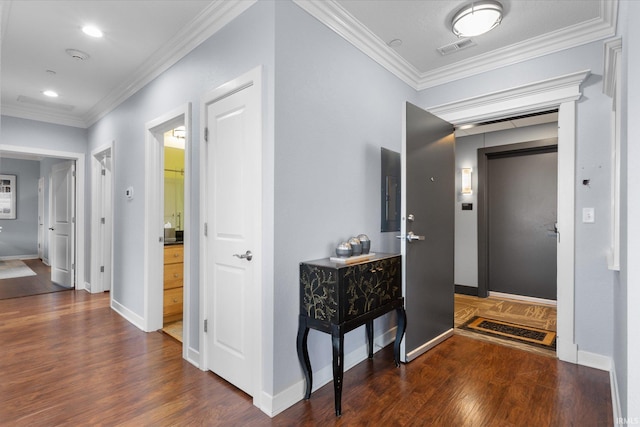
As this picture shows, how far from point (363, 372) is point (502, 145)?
3747mm

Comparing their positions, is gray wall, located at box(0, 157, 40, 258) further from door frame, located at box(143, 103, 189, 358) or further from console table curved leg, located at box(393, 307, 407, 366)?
console table curved leg, located at box(393, 307, 407, 366)

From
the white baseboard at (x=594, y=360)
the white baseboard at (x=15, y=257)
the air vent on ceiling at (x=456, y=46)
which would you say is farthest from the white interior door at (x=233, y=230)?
the white baseboard at (x=15, y=257)

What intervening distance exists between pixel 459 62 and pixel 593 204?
170 centimetres

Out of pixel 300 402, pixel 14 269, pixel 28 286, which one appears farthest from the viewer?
pixel 14 269

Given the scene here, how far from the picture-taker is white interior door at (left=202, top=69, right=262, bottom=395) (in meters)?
2.09

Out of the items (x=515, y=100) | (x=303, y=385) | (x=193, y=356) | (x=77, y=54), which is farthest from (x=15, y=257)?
(x=515, y=100)

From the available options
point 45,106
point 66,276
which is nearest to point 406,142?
point 45,106

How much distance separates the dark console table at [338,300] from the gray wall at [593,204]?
1554mm

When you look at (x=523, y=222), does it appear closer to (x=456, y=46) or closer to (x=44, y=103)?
(x=456, y=46)

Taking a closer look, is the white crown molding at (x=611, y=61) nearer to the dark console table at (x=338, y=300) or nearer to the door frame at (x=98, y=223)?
the dark console table at (x=338, y=300)

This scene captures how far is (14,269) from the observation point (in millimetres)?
6891

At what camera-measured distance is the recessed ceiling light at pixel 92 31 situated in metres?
2.62

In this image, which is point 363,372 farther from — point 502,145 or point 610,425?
point 502,145

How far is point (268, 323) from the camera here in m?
2.00
